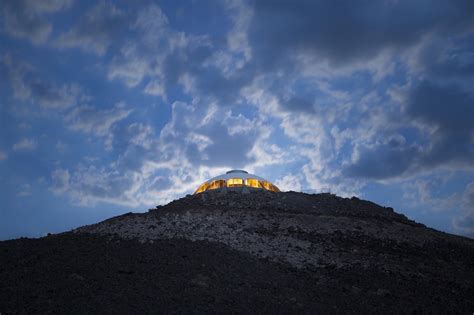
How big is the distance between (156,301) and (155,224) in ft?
35.0

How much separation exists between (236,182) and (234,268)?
2863cm

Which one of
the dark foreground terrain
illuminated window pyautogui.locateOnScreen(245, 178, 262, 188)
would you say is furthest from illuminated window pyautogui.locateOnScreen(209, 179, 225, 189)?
the dark foreground terrain

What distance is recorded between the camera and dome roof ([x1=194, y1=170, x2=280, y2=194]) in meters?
43.7

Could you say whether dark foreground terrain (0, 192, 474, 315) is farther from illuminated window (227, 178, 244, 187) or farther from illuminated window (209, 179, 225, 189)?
illuminated window (209, 179, 225, 189)

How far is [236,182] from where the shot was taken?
143ft

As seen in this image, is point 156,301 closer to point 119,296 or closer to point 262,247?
point 119,296

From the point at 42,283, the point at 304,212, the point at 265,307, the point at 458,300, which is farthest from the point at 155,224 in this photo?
the point at 458,300

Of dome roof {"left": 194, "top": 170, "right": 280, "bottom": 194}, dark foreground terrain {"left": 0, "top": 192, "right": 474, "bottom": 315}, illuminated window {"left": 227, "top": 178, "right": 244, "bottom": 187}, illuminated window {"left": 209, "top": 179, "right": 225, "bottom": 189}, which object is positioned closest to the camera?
dark foreground terrain {"left": 0, "top": 192, "right": 474, "bottom": 315}

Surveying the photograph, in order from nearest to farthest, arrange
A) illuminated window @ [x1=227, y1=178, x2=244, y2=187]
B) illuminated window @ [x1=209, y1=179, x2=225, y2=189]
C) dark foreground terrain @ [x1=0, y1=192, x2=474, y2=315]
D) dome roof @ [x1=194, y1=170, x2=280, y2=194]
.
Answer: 1. dark foreground terrain @ [x1=0, y1=192, x2=474, y2=315]
2. illuminated window @ [x1=227, y1=178, x2=244, y2=187]
3. dome roof @ [x1=194, y1=170, x2=280, y2=194]
4. illuminated window @ [x1=209, y1=179, x2=225, y2=189]

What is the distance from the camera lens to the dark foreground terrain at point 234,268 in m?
11.5

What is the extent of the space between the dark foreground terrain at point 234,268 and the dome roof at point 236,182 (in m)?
17.7

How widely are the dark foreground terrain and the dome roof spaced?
1773cm

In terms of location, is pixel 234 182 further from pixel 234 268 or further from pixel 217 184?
pixel 234 268

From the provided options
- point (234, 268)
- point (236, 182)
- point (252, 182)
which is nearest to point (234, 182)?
point (236, 182)
